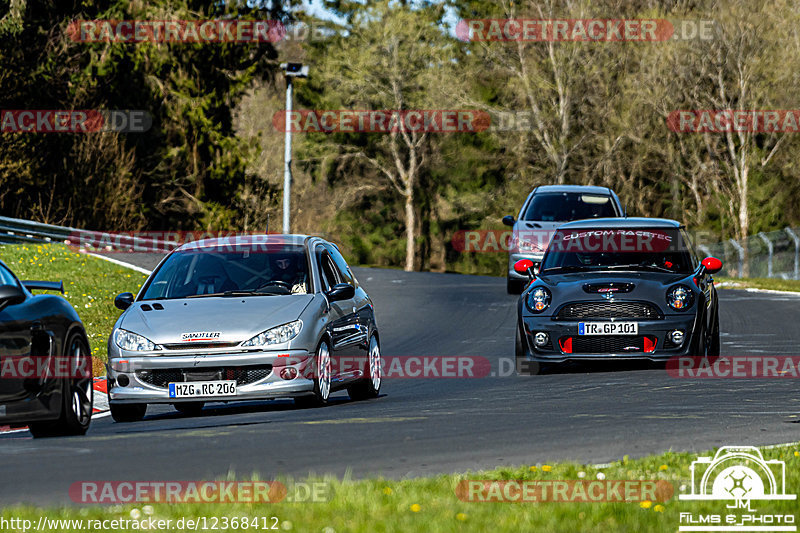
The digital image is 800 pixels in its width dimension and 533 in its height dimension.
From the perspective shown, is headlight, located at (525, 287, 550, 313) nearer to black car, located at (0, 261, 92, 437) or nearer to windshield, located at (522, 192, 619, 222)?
black car, located at (0, 261, 92, 437)

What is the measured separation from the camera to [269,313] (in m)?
11.6

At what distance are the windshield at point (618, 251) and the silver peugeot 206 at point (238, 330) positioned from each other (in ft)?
10.5

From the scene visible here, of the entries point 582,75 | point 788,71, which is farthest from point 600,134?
point 788,71

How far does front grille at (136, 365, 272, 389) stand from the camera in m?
11.3

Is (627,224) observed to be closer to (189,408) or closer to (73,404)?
(189,408)

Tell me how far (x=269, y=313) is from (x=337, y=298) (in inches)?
39.3

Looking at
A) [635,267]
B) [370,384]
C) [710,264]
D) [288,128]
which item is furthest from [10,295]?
[288,128]

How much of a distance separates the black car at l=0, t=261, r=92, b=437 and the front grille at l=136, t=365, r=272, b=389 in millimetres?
939

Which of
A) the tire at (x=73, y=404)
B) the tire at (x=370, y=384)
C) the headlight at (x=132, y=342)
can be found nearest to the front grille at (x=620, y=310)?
the tire at (x=370, y=384)

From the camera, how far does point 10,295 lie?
9.17 metres

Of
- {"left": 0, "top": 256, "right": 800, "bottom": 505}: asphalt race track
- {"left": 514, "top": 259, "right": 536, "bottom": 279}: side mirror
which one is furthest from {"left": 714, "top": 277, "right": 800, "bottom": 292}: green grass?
{"left": 0, "top": 256, "right": 800, "bottom": 505}: asphalt race track

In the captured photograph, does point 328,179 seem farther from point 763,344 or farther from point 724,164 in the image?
point 763,344

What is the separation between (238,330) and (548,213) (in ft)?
49.3

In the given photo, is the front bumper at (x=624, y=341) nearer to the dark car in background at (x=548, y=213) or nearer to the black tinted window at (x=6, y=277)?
the black tinted window at (x=6, y=277)
